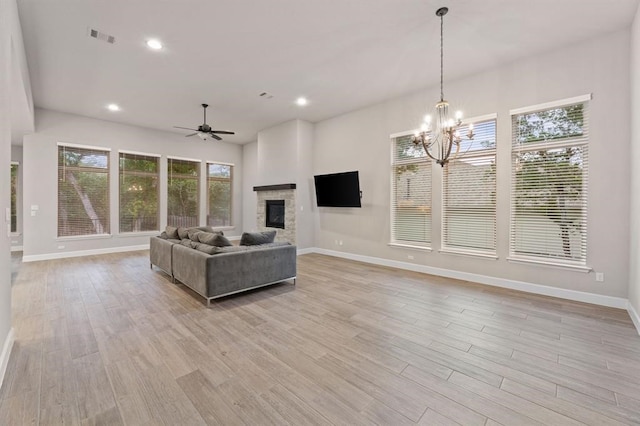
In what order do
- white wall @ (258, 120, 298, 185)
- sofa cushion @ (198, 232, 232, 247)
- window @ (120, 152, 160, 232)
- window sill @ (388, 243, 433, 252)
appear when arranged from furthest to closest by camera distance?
1. window @ (120, 152, 160, 232)
2. white wall @ (258, 120, 298, 185)
3. window sill @ (388, 243, 433, 252)
4. sofa cushion @ (198, 232, 232, 247)

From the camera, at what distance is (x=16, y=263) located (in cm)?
607

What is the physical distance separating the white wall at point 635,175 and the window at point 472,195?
154 centimetres

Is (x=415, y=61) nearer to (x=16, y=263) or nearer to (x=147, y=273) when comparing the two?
(x=147, y=273)

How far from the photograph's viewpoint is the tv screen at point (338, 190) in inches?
252

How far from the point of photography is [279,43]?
390 cm

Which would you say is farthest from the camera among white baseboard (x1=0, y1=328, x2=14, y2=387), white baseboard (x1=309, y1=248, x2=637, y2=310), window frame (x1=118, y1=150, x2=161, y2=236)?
window frame (x1=118, y1=150, x2=161, y2=236)

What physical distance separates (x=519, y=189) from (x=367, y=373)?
154 inches

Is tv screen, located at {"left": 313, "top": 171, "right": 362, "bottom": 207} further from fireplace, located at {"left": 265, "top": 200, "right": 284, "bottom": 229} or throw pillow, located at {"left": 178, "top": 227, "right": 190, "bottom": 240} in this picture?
throw pillow, located at {"left": 178, "top": 227, "right": 190, "bottom": 240}

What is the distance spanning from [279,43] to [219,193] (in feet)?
22.5

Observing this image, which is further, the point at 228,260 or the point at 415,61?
the point at 415,61

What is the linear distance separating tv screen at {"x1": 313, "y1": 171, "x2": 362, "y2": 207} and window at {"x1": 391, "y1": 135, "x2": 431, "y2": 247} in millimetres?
889

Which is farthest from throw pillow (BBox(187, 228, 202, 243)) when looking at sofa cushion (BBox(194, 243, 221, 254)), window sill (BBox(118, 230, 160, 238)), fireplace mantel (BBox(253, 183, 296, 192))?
window sill (BBox(118, 230, 160, 238))

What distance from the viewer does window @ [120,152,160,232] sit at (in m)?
7.72

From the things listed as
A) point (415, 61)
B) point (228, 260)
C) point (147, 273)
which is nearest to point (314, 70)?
point (415, 61)
